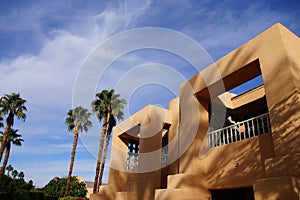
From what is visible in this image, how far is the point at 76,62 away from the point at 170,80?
4.50 metres

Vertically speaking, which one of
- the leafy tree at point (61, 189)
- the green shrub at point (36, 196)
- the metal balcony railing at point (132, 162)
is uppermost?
the metal balcony railing at point (132, 162)

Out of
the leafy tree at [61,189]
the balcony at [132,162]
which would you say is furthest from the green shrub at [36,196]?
the balcony at [132,162]

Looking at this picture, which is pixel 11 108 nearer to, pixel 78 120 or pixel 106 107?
pixel 78 120

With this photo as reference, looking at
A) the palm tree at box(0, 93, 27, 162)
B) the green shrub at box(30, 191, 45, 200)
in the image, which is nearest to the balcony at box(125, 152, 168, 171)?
the green shrub at box(30, 191, 45, 200)

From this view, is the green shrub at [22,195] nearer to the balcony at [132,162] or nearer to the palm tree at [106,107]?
the palm tree at [106,107]

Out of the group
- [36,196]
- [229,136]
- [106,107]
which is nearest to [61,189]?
[36,196]

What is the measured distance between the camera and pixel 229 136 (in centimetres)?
844

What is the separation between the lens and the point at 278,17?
25.0ft

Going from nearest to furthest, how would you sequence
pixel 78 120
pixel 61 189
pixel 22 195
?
pixel 22 195 < pixel 78 120 < pixel 61 189

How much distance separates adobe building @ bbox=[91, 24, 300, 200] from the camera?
5.48 meters

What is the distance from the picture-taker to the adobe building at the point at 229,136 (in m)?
5.48

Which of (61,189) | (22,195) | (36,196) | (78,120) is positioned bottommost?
(36,196)

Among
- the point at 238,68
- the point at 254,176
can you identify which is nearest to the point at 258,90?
the point at 238,68

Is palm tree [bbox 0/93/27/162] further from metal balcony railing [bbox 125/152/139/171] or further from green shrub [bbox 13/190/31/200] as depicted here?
metal balcony railing [bbox 125/152/139/171]
